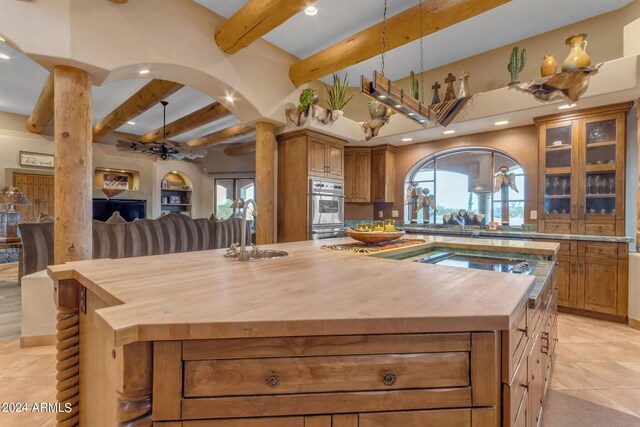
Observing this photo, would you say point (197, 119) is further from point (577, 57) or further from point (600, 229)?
point (600, 229)

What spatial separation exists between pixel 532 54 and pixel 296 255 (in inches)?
172

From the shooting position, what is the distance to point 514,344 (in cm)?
97

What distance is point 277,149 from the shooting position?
477 cm

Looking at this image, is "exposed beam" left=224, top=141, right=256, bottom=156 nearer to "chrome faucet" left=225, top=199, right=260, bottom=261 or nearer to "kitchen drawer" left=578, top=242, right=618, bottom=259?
"chrome faucet" left=225, top=199, right=260, bottom=261

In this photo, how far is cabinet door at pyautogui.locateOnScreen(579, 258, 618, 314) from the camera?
3385 millimetres

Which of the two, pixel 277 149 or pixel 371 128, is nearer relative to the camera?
pixel 371 128

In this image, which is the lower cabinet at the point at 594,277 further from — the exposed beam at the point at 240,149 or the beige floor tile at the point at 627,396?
the exposed beam at the point at 240,149

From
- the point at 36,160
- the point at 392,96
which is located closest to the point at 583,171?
the point at 392,96

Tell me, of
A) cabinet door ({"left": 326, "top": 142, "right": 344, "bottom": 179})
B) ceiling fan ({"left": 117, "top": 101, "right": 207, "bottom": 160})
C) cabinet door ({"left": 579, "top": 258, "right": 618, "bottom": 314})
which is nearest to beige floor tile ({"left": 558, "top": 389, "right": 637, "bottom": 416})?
cabinet door ({"left": 579, "top": 258, "right": 618, "bottom": 314})

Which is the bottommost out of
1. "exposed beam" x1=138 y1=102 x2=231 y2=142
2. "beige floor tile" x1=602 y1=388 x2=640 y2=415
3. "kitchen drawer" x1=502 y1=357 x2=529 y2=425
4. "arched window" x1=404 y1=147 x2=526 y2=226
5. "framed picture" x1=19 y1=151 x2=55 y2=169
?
"beige floor tile" x1=602 y1=388 x2=640 y2=415

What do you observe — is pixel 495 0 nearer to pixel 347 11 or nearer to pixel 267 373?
pixel 347 11

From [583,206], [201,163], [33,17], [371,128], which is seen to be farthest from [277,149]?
[201,163]

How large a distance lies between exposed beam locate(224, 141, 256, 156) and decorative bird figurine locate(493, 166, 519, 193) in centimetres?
565

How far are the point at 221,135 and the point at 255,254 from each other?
5.95m
